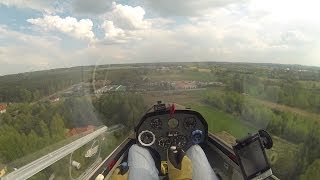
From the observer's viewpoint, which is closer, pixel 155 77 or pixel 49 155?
pixel 49 155

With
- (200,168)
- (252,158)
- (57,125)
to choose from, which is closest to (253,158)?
(252,158)

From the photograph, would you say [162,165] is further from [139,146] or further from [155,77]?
[155,77]

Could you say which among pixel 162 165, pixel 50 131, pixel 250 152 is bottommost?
pixel 50 131

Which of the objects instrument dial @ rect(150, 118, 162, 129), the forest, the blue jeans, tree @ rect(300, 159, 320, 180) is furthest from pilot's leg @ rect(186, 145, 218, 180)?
tree @ rect(300, 159, 320, 180)

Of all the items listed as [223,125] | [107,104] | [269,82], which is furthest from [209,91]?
[269,82]

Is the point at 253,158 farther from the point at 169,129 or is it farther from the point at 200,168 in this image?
the point at 169,129

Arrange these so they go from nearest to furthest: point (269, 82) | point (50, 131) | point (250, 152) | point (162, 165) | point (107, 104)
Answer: point (250, 152), point (162, 165), point (107, 104), point (269, 82), point (50, 131)

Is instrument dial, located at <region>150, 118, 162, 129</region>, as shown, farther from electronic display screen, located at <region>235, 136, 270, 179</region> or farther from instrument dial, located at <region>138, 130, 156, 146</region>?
electronic display screen, located at <region>235, 136, 270, 179</region>
